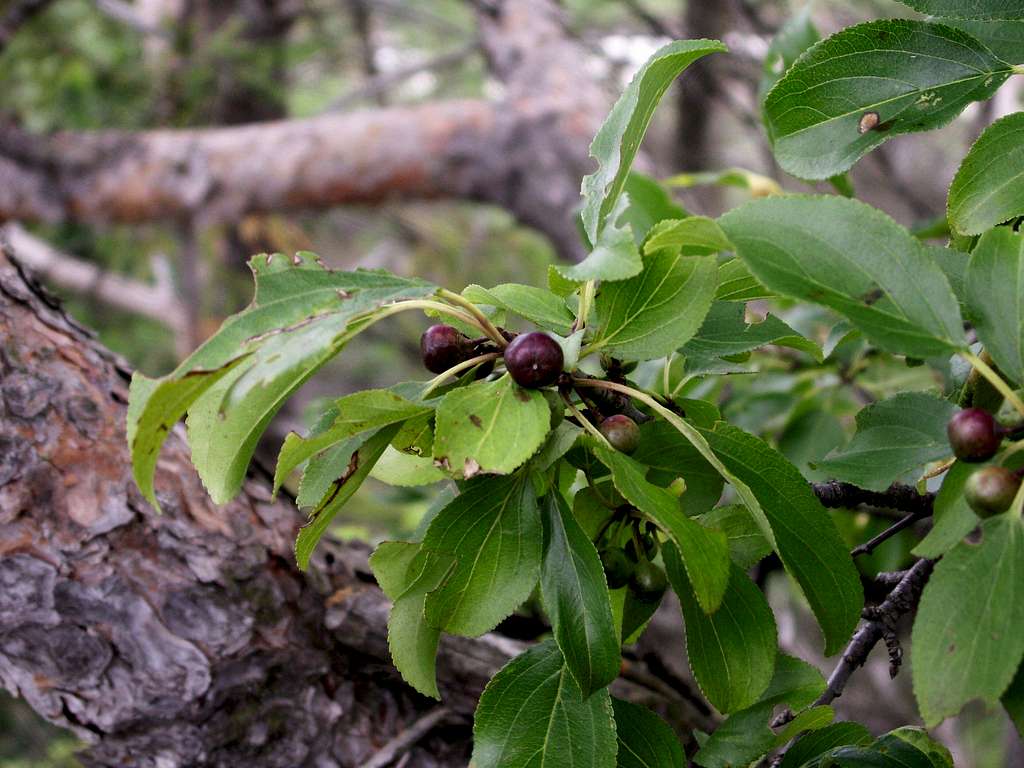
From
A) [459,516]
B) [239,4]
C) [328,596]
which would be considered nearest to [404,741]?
[328,596]

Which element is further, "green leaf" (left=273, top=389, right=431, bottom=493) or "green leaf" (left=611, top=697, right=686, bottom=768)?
"green leaf" (left=611, top=697, right=686, bottom=768)

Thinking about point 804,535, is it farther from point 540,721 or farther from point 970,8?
point 970,8

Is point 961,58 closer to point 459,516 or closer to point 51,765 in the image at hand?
point 459,516

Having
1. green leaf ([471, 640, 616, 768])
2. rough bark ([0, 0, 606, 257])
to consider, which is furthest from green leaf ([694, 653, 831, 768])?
rough bark ([0, 0, 606, 257])

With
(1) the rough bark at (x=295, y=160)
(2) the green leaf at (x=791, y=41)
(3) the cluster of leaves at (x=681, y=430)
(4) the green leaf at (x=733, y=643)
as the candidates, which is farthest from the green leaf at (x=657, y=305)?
(1) the rough bark at (x=295, y=160)

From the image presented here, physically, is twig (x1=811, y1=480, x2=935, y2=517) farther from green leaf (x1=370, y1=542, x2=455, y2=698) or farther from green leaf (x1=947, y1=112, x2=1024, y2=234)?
green leaf (x1=370, y1=542, x2=455, y2=698)

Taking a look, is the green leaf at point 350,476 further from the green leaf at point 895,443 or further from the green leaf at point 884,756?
the green leaf at point 884,756

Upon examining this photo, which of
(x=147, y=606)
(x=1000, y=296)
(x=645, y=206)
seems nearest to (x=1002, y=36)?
(x=1000, y=296)
